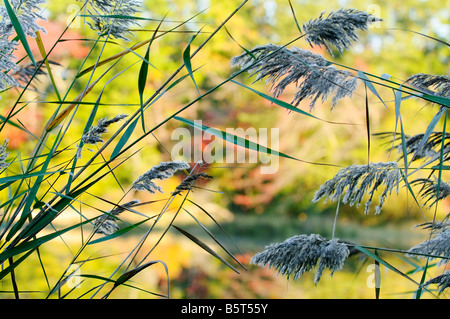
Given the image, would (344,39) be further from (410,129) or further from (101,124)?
(410,129)

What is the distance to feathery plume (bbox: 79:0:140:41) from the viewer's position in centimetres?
115

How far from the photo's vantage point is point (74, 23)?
125 cm

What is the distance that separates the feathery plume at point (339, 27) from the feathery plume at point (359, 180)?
0.95 feet

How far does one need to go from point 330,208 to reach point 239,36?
5226 millimetres

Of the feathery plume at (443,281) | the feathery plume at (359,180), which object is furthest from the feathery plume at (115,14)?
the feathery plume at (443,281)

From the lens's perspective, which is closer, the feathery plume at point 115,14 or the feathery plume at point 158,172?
the feathery plume at point 158,172

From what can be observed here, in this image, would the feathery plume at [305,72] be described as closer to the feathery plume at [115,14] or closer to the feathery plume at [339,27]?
the feathery plume at [339,27]

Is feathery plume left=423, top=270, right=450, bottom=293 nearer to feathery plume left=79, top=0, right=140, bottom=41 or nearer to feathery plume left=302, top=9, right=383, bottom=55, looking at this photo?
feathery plume left=302, top=9, right=383, bottom=55

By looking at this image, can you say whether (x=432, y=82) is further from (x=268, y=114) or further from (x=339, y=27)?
(x=268, y=114)

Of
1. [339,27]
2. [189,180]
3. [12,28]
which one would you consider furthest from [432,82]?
[12,28]

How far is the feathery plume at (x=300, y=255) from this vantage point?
94 cm

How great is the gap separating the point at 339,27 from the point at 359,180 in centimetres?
35

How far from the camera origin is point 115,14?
1149 millimetres
